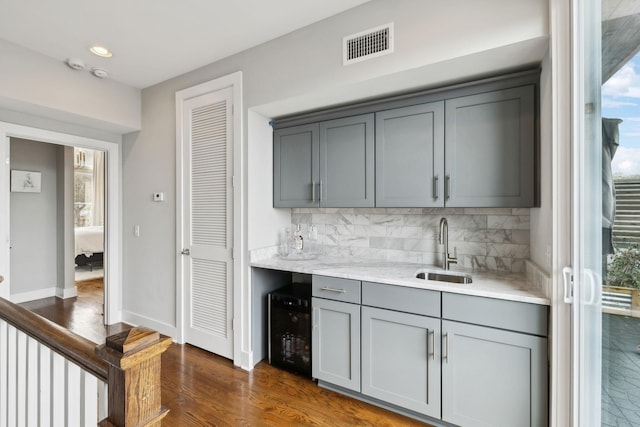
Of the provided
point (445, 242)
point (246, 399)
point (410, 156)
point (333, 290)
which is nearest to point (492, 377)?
point (445, 242)

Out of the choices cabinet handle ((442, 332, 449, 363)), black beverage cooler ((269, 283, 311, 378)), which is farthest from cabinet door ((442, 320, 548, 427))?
black beverage cooler ((269, 283, 311, 378))

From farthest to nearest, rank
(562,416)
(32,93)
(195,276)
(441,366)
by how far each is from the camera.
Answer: (195,276) → (32,93) → (441,366) → (562,416)

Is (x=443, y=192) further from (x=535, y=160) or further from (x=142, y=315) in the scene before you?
(x=142, y=315)

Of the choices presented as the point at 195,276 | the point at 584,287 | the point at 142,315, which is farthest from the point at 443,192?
the point at 142,315

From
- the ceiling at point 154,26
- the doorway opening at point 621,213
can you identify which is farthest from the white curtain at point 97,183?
the doorway opening at point 621,213

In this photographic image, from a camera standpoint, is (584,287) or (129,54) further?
(129,54)

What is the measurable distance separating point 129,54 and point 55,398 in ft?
9.01

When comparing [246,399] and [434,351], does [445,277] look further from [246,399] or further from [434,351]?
[246,399]

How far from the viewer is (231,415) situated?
6.50ft

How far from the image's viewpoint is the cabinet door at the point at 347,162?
233 centimetres

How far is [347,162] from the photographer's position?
2.44 m

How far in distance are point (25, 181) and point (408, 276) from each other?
556 centimetres

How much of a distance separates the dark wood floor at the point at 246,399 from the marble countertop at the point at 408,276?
2.96ft

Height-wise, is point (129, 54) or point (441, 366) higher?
point (129, 54)
